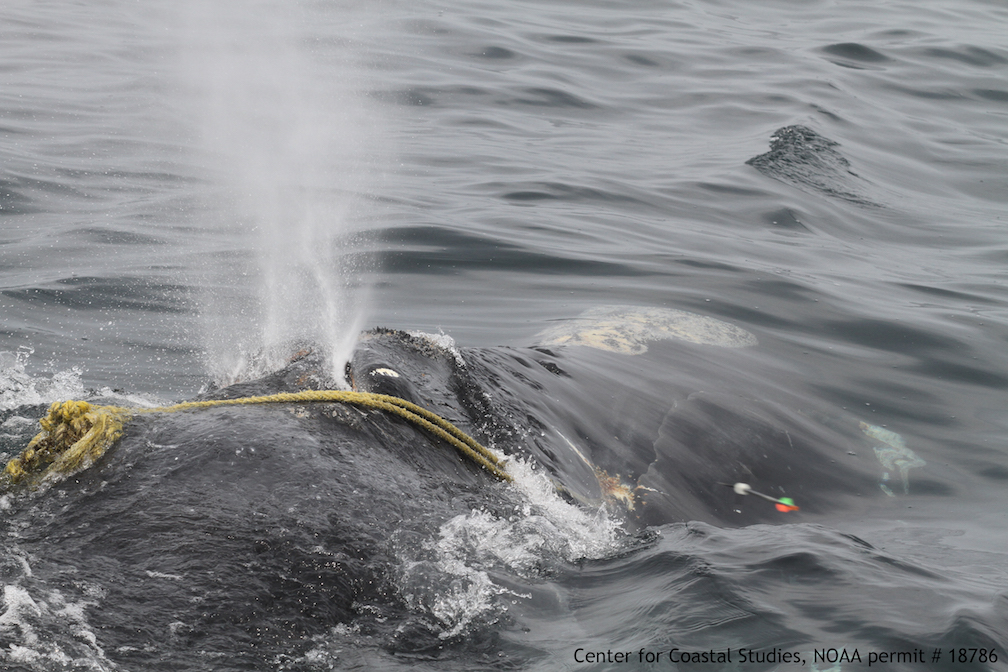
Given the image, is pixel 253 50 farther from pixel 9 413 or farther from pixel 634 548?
pixel 634 548

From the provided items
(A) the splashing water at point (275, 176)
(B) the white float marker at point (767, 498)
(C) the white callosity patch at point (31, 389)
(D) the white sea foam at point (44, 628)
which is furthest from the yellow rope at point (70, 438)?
(B) the white float marker at point (767, 498)

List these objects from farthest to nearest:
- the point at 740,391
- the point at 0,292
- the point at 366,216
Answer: the point at 366,216 → the point at 0,292 → the point at 740,391

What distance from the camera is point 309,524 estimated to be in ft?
10.5

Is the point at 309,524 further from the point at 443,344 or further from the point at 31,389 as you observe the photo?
the point at 31,389

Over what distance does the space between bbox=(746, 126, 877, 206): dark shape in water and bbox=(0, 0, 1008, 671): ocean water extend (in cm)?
9

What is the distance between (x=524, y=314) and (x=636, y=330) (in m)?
1.69

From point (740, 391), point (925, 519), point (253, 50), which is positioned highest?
point (253, 50)

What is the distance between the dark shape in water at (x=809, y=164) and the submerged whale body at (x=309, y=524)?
10.4 m

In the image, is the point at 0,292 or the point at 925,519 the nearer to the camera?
the point at 925,519

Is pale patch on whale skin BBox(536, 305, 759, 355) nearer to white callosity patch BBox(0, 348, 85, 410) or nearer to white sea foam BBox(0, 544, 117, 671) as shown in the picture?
white callosity patch BBox(0, 348, 85, 410)

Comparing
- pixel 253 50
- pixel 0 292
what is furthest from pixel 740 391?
pixel 253 50

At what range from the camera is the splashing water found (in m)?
7.19

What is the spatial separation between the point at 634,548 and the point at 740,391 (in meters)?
2.92

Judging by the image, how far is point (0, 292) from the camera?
28.0 feet
